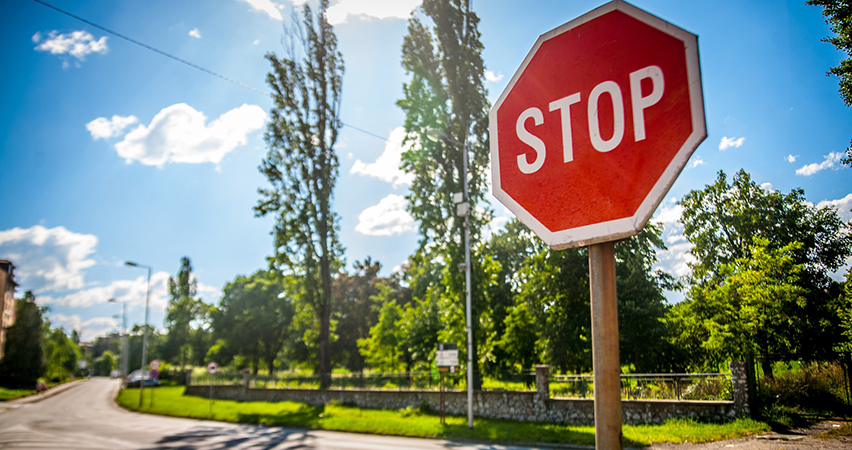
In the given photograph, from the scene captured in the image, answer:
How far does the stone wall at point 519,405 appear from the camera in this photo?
1540cm

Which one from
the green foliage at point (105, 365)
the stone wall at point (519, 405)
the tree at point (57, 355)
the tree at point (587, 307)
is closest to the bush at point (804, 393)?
the stone wall at point (519, 405)

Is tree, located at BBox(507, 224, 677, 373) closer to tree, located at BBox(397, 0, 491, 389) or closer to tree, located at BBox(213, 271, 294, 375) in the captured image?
tree, located at BBox(397, 0, 491, 389)

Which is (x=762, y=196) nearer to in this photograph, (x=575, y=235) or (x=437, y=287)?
(x=437, y=287)

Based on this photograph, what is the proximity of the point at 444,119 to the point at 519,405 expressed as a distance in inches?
540

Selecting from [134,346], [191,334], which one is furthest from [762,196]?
[134,346]

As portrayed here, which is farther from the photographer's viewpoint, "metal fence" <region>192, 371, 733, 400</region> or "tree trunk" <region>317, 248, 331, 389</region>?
"tree trunk" <region>317, 248, 331, 389</region>

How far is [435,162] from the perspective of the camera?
2494 centimetres

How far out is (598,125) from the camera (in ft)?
5.99

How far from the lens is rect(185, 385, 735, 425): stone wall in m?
15.4

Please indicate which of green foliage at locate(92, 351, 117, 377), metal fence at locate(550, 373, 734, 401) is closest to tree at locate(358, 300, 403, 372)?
metal fence at locate(550, 373, 734, 401)

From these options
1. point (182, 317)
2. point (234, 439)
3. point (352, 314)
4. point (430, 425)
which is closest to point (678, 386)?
point (430, 425)

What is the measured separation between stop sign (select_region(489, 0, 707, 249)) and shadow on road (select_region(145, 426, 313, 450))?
1535cm

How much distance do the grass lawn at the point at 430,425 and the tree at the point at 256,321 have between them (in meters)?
25.1

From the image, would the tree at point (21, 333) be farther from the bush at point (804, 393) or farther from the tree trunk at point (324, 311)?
the tree trunk at point (324, 311)
